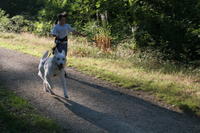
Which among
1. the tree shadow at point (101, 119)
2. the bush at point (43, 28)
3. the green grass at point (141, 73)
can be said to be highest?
the bush at point (43, 28)

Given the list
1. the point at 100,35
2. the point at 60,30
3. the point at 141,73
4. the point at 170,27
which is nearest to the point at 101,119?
the point at 60,30

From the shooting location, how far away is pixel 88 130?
598 centimetres

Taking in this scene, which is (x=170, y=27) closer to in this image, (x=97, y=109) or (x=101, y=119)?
(x=97, y=109)

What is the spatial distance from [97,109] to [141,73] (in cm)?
364

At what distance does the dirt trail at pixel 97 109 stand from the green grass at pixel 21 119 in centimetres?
26

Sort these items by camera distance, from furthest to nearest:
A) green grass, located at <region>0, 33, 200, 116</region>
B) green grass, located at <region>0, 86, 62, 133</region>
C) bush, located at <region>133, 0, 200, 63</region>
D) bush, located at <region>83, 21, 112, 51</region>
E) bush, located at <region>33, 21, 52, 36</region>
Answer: bush, located at <region>33, 21, 52, 36</region>
bush, located at <region>83, 21, 112, 51</region>
bush, located at <region>133, 0, 200, 63</region>
green grass, located at <region>0, 33, 200, 116</region>
green grass, located at <region>0, 86, 62, 133</region>

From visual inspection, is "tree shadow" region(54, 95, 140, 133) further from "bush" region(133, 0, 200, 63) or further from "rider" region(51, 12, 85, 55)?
"bush" region(133, 0, 200, 63)

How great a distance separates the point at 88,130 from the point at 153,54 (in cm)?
802

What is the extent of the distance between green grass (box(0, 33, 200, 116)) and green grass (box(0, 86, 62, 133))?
10.1ft

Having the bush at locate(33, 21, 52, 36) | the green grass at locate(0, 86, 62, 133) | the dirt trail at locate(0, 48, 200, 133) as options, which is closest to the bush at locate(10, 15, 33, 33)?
the bush at locate(33, 21, 52, 36)

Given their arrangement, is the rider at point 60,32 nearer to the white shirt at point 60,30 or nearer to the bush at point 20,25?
the white shirt at point 60,30

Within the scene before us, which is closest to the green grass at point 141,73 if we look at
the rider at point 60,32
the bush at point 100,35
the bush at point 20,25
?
the bush at point 100,35

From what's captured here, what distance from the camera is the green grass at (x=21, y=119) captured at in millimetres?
Result: 5781

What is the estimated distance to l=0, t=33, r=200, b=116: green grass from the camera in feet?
26.8
